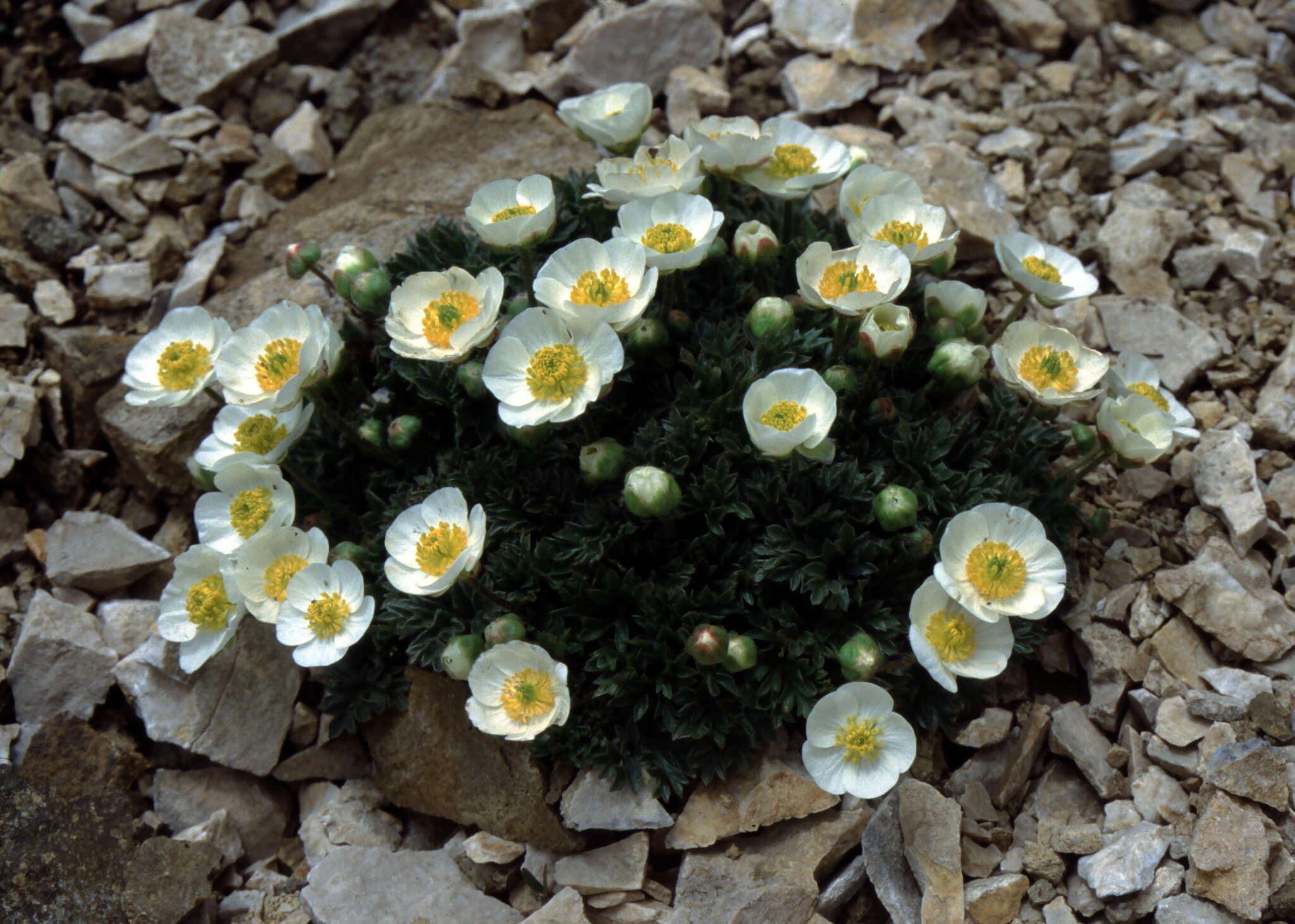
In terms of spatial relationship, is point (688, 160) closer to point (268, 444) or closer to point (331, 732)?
point (268, 444)

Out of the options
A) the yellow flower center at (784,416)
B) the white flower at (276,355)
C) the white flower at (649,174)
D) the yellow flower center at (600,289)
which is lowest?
the white flower at (276,355)

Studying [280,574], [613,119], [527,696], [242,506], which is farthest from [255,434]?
[613,119]

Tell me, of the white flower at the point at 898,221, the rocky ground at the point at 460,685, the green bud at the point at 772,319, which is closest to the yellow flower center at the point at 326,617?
the rocky ground at the point at 460,685

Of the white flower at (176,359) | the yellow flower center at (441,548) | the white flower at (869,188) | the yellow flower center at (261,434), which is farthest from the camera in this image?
the white flower at (869,188)

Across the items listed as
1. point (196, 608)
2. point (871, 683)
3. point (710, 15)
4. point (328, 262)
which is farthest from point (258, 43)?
point (871, 683)

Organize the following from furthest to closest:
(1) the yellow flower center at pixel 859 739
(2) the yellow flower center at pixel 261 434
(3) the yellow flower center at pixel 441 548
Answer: (2) the yellow flower center at pixel 261 434, (3) the yellow flower center at pixel 441 548, (1) the yellow flower center at pixel 859 739

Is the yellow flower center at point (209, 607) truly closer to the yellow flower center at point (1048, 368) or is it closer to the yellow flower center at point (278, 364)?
the yellow flower center at point (278, 364)
